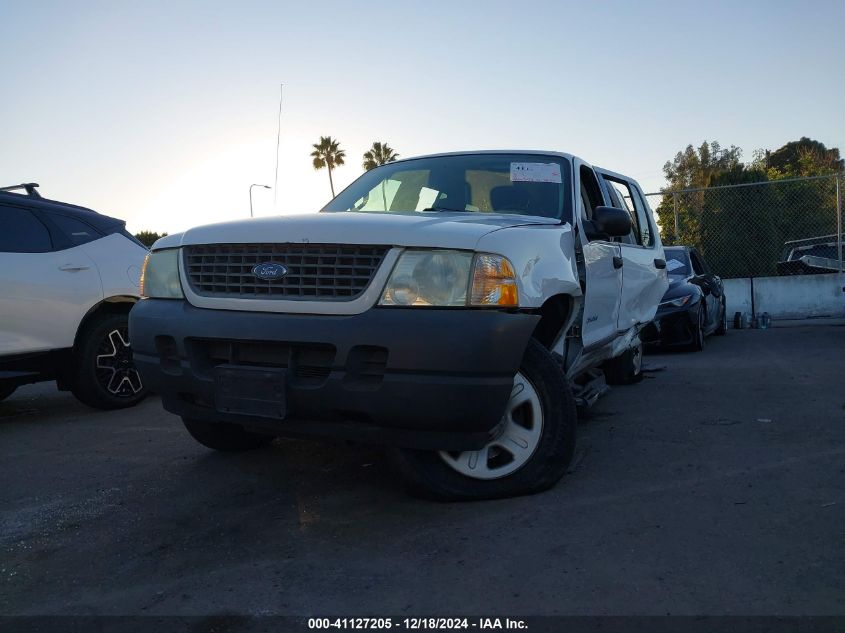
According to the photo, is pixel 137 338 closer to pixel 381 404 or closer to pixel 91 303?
pixel 381 404

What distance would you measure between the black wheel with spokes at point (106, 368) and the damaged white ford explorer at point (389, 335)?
2533 millimetres

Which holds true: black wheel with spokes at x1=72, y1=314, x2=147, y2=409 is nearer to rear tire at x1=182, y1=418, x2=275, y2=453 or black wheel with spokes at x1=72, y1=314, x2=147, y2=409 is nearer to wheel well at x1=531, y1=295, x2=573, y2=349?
rear tire at x1=182, y1=418, x2=275, y2=453

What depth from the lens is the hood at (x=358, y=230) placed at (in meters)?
3.21

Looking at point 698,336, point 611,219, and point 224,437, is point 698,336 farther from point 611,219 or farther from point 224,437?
point 224,437

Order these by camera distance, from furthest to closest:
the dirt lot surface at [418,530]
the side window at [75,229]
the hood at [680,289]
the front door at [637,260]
Result: 1. the hood at [680,289]
2. the side window at [75,229]
3. the front door at [637,260]
4. the dirt lot surface at [418,530]

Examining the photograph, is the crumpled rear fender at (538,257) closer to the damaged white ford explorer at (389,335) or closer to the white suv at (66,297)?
the damaged white ford explorer at (389,335)

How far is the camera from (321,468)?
13.9ft

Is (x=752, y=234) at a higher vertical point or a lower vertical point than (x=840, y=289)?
higher

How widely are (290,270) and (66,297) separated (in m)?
3.39

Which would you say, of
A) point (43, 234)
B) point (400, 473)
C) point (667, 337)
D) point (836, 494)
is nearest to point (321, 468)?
point (400, 473)

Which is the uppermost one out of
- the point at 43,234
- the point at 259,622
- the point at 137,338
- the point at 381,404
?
the point at 43,234

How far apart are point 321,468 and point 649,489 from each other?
1.73 meters

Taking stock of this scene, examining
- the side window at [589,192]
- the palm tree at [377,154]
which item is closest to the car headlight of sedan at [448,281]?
the side window at [589,192]

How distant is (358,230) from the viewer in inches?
129
